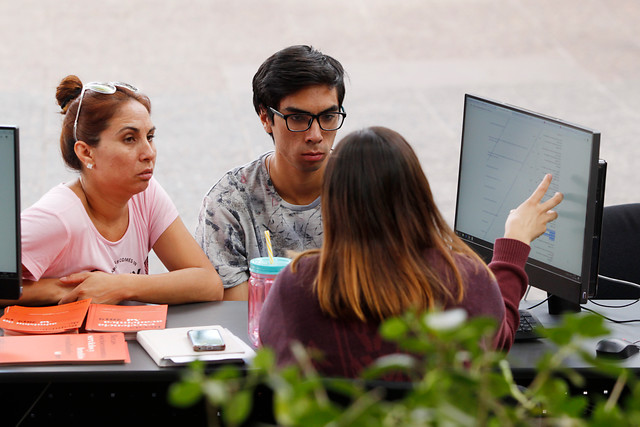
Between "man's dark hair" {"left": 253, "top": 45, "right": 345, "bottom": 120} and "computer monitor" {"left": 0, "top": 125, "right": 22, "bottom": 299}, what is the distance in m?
0.72

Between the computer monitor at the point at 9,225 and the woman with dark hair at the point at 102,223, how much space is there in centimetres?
18

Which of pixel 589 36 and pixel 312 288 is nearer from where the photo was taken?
pixel 312 288

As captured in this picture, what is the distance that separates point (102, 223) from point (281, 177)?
491 millimetres

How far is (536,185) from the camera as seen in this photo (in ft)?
6.48

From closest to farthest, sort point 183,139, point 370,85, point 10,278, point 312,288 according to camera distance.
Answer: point 312,288
point 10,278
point 183,139
point 370,85

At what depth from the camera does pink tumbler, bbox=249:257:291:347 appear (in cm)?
190

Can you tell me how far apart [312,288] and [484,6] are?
685 cm

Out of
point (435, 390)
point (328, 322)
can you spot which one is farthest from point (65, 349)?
point (435, 390)

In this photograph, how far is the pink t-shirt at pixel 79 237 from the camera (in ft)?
6.71

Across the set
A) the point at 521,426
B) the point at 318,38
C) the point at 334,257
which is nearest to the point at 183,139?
the point at 318,38

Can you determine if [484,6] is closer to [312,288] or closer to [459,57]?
[459,57]

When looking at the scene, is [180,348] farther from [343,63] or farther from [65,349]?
[343,63]

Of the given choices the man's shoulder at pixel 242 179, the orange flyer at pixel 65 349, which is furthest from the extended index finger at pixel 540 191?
the orange flyer at pixel 65 349

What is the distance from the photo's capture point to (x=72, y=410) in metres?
2.16
